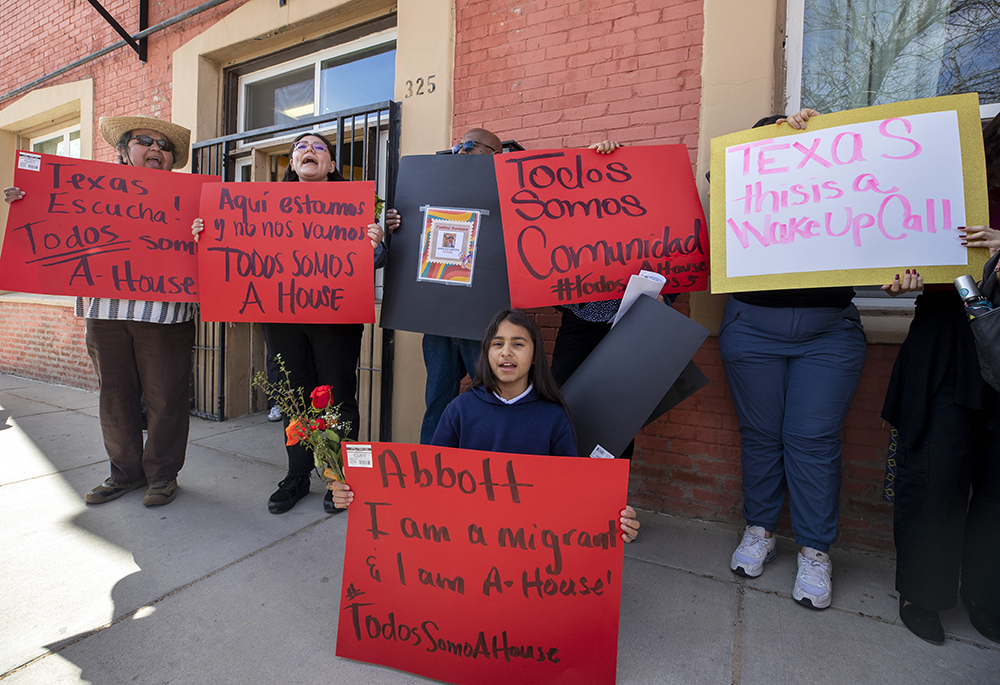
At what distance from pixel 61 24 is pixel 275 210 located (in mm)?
6142

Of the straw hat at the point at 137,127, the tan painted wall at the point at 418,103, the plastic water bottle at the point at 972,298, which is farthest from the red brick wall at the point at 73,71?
the plastic water bottle at the point at 972,298

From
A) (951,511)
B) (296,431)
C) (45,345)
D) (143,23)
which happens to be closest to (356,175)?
(143,23)

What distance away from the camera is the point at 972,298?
1.54m

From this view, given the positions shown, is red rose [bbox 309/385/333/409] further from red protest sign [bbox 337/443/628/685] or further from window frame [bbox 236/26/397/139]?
window frame [bbox 236/26/397/139]

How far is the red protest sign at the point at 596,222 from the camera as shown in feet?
7.23

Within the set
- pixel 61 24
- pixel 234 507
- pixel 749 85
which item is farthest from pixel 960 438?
pixel 61 24

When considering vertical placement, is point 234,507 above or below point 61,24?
below

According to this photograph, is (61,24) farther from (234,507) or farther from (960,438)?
(960,438)

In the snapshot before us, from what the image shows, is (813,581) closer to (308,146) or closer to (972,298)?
(972,298)

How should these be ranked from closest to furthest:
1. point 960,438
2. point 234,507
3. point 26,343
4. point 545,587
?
point 545,587
point 960,438
point 234,507
point 26,343

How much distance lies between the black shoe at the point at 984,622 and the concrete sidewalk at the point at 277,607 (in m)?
0.04

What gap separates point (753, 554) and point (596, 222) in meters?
1.61

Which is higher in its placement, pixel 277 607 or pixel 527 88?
pixel 527 88

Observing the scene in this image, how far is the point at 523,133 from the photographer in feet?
10.5
